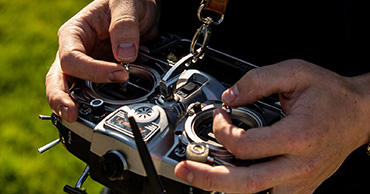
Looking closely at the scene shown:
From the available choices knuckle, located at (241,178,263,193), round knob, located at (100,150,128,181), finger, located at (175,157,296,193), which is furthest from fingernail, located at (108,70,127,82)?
knuckle, located at (241,178,263,193)

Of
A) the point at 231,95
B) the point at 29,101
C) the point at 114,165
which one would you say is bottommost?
the point at 29,101

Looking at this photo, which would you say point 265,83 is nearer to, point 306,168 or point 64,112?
point 306,168

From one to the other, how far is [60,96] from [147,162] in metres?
0.48

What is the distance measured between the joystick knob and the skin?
6cm

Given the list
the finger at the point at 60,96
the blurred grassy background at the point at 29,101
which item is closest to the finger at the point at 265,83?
the finger at the point at 60,96

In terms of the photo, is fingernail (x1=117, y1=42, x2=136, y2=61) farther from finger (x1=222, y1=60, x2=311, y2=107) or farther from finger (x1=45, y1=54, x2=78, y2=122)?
finger (x1=222, y1=60, x2=311, y2=107)

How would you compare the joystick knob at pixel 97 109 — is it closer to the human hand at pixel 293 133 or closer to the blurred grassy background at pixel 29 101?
the human hand at pixel 293 133

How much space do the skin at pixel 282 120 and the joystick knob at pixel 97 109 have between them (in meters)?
0.06

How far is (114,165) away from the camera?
1.13m

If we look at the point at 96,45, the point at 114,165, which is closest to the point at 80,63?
the point at 96,45

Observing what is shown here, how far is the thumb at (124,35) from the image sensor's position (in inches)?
56.1

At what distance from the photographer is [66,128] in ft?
4.41

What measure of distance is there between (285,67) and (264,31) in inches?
17.1

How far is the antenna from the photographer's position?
3.34 ft
